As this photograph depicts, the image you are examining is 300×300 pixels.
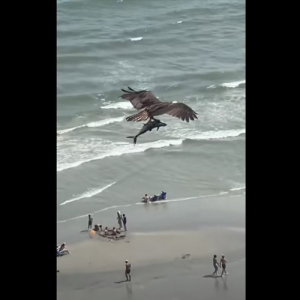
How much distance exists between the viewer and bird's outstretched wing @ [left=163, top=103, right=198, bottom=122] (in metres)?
7.04

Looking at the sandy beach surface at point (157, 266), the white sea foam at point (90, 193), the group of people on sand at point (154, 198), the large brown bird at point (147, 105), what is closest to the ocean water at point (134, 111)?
the white sea foam at point (90, 193)

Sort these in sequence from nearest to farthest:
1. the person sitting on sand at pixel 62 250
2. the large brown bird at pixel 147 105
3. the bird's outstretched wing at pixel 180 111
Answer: the large brown bird at pixel 147 105
the bird's outstretched wing at pixel 180 111
the person sitting on sand at pixel 62 250

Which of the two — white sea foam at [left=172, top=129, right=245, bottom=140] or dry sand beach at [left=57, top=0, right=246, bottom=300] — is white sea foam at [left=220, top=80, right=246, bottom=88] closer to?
dry sand beach at [left=57, top=0, right=246, bottom=300]

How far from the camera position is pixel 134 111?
15352mm

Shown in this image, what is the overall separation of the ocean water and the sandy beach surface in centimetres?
50

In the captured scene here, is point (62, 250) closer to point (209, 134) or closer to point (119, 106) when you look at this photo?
point (209, 134)

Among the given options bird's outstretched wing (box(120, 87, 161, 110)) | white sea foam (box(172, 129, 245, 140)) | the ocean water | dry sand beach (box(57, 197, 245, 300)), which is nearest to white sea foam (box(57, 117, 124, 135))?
the ocean water

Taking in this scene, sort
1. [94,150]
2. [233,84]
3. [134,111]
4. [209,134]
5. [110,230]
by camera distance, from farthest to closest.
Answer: [233,84], [134,111], [209,134], [94,150], [110,230]

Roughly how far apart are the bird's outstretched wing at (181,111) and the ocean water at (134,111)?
3.41 meters

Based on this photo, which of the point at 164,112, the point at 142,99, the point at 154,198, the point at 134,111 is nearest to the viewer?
the point at 142,99

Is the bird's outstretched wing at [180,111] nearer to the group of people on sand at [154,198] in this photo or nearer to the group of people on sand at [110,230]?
the group of people on sand at [110,230]

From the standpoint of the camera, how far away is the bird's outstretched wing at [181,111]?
23.1 ft

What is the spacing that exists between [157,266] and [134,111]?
6242mm

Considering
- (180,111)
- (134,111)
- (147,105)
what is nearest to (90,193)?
(134,111)
